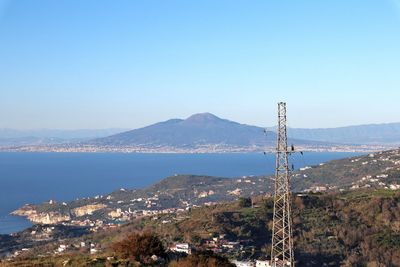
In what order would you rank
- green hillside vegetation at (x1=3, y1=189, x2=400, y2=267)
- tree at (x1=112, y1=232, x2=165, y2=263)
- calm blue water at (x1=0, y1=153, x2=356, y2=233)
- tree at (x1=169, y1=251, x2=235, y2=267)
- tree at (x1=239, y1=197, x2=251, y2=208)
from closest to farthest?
tree at (x1=169, y1=251, x2=235, y2=267), tree at (x1=112, y1=232, x2=165, y2=263), green hillside vegetation at (x1=3, y1=189, x2=400, y2=267), tree at (x1=239, y1=197, x2=251, y2=208), calm blue water at (x1=0, y1=153, x2=356, y2=233)

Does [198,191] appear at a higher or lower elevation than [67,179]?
higher

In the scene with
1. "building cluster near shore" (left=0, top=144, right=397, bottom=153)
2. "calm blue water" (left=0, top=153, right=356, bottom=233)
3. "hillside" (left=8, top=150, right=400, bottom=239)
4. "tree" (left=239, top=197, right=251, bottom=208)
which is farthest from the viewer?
"building cluster near shore" (left=0, top=144, right=397, bottom=153)

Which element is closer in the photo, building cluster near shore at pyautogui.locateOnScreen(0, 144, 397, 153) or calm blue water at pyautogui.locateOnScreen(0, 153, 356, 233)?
calm blue water at pyautogui.locateOnScreen(0, 153, 356, 233)

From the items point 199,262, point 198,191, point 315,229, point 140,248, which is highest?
point 140,248

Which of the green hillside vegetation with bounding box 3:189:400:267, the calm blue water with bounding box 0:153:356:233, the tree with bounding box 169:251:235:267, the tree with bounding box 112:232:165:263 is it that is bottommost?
the calm blue water with bounding box 0:153:356:233

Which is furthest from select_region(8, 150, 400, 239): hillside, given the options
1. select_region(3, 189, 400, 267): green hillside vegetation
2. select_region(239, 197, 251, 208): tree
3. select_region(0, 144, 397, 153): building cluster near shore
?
select_region(0, 144, 397, 153): building cluster near shore

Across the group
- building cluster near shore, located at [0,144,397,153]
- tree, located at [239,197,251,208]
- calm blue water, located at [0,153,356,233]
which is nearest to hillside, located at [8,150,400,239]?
calm blue water, located at [0,153,356,233]

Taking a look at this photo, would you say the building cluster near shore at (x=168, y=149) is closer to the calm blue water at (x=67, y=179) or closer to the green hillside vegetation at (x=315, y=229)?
the calm blue water at (x=67, y=179)

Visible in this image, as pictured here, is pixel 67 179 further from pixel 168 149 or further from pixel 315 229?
pixel 168 149

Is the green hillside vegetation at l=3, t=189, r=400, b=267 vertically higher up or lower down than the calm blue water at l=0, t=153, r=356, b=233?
higher up

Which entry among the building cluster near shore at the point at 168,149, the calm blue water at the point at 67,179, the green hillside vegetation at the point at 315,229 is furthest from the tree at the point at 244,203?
the building cluster near shore at the point at 168,149

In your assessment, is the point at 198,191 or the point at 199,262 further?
the point at 198,191

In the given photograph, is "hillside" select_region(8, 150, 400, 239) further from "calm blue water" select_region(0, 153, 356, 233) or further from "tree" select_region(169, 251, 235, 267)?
"tree" select_region(169, 251, 235, 267)

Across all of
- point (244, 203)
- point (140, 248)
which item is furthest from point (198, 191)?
point (140, 248)
